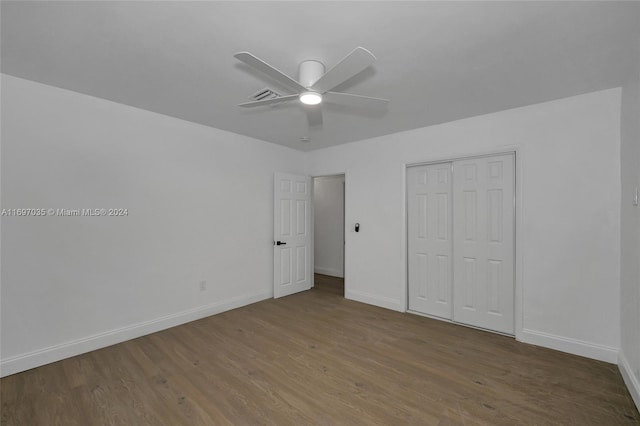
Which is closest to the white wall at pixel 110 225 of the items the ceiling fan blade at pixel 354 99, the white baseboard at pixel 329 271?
the ceiling fan blade at pixel 354 99

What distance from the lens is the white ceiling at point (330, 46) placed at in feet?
5.24

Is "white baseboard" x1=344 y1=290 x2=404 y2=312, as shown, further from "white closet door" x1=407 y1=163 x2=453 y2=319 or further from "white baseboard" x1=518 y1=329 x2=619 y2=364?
"white baseboard" x1=518 y1=329 x2=619 y2=364

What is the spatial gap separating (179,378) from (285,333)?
1.17 m

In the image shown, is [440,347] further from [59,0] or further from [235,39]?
[59,0]

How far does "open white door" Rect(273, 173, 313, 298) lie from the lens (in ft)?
14.9

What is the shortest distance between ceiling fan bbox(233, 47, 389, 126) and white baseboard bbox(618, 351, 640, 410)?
285 cm

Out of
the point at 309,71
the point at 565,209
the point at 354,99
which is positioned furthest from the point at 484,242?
the point at 309,71

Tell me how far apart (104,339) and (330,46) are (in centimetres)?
351

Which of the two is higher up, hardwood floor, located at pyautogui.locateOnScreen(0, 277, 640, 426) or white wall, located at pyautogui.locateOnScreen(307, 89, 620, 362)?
white wall, located at pyautogui.locateOnScreen(307, 89, 620, 362)

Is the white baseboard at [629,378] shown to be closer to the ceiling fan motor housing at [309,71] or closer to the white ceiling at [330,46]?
the white ceiling at [330,46]

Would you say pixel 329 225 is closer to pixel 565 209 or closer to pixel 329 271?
pixel 329 271

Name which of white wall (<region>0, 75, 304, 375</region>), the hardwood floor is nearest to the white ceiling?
white wall (<region>0, 75, 304, 375</region>)

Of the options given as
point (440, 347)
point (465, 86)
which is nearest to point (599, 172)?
point (465, 86)

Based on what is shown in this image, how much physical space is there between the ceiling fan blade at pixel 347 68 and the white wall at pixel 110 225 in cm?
231
